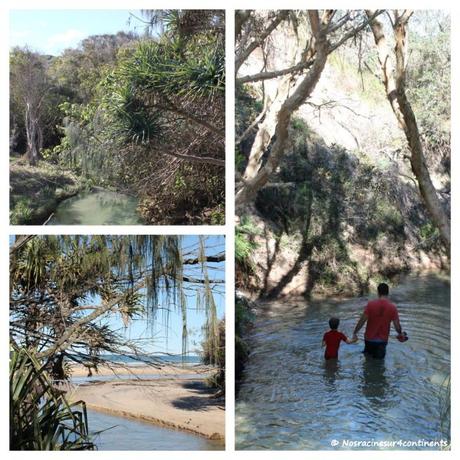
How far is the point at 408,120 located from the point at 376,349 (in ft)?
4.89

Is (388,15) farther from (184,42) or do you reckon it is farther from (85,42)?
(85,42)

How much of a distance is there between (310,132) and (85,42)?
1834 mm

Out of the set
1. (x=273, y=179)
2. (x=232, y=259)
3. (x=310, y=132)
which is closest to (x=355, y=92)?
(x=310, y=132)

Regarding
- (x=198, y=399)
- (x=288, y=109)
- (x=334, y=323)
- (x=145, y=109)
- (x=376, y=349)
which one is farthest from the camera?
(x=288, y=109)

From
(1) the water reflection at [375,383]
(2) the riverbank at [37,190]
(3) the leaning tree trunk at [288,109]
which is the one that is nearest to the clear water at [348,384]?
(1) the water reflection at [375,383]

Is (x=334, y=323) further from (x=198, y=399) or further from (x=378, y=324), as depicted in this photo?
(x=198, y=399)

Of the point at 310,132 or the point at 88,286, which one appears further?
the point at 310,132

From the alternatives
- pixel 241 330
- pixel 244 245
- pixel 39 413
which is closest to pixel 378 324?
pixel 241 330

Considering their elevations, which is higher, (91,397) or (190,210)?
(190,210)

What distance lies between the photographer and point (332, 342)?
455 cm

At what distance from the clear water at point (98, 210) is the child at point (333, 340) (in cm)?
142

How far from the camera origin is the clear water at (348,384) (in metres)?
4.25

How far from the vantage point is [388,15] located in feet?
14.9

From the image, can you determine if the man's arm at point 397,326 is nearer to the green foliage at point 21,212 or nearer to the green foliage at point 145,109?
the green foliage at point 145,109
